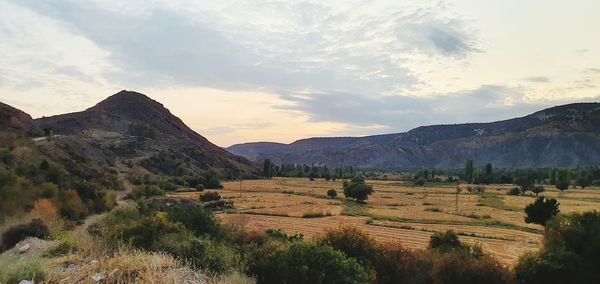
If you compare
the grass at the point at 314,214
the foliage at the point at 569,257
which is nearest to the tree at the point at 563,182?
the grass at the point at 314,214

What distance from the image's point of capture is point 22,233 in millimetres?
18547

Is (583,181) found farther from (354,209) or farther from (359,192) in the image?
(354,209)

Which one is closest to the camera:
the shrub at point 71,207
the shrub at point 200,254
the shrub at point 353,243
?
the shrub at point 200,254

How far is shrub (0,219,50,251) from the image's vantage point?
18.3 meters

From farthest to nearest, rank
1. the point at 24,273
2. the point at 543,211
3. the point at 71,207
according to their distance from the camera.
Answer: the point at 543,211 → the point at 71,207 → the point at 24,273

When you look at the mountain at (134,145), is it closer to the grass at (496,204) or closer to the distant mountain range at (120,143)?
the distant mountain range at (120,143)

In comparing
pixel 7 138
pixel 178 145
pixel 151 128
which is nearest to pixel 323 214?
pixel 7 138

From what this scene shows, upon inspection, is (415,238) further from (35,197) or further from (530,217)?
(35,197)

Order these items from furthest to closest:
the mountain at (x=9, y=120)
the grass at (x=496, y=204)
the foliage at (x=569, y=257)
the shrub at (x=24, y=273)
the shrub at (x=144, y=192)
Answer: the grass at (x=496, y=204) → the mountain at (x=9, y=120) → the shrub at (x=144, y=192) → the foliage at (x=569, y=257) → the shrub at (x=24, y=273)

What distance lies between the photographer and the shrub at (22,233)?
719 inches

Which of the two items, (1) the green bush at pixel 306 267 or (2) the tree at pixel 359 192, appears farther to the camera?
(2) the tree at pixel 359 192

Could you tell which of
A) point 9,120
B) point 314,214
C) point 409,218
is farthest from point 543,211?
point 9,120

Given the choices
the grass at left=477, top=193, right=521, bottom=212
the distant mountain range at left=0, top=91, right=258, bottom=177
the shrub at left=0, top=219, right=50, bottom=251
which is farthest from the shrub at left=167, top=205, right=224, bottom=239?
the grass at left=477, top=193, right=521, bottom=212

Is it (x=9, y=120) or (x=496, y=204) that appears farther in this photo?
(x=496, y=204)
